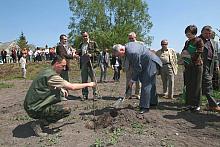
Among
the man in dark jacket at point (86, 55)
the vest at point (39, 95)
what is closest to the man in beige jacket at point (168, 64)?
the man in dark jacket at point (86, 55)

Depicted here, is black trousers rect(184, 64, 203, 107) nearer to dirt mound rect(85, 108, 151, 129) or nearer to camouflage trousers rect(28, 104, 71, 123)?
dirt mound rect(85, 108, 151, 129)

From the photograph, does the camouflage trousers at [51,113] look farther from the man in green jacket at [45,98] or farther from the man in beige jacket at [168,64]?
the man in beige jacket at [168,64]

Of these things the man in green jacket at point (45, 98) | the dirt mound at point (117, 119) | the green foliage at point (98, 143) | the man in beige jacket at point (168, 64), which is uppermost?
the man in beige jacket at point (168, 64)

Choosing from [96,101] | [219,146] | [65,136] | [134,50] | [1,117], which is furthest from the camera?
[96,101]

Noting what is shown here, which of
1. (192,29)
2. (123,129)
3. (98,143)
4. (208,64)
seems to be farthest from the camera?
(208,64)

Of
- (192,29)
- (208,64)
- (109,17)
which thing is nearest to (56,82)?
(192,29)

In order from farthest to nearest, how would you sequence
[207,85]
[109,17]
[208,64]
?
[109,17] < [208,64] < [207,85]

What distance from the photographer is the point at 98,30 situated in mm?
54469

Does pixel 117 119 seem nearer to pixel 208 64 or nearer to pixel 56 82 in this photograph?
pixel 56 82

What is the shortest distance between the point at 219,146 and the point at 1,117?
5.51 meters

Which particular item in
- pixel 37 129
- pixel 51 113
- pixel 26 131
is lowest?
pixel 26 131

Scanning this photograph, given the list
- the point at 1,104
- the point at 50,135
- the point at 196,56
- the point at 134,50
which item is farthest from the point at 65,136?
the point at 1,104

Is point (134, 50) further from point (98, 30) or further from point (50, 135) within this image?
point (98, 30)

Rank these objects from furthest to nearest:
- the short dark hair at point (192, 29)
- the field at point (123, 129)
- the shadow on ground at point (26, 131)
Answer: the short dark hair at point (192, 29) < the shadow on ground at point (26, 131) < the field at point (123, 129)
